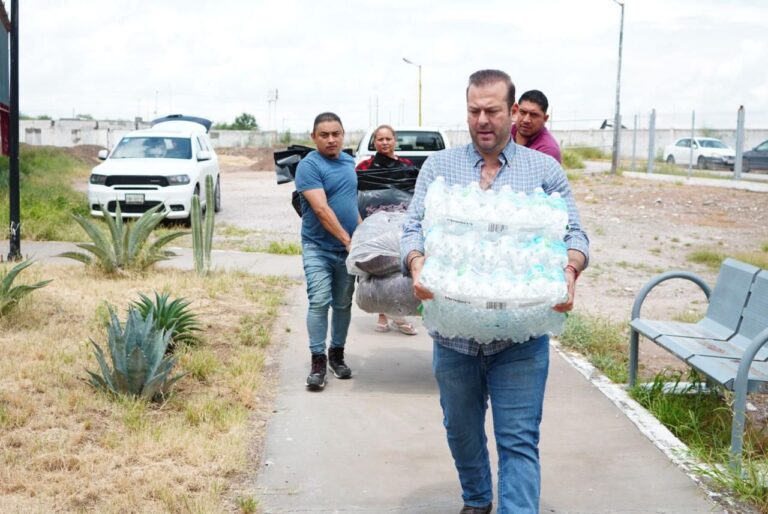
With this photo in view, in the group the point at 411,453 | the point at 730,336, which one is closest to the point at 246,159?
the point at 730,336

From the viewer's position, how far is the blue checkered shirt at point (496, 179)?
392cm

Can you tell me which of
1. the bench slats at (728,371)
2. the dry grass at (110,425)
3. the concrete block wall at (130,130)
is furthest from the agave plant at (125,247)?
the concrete block wall at (130,130)

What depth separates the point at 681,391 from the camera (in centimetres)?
655

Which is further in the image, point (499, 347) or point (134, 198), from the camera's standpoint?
point (134, 198)

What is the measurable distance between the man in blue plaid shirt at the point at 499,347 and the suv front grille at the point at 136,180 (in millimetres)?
13938

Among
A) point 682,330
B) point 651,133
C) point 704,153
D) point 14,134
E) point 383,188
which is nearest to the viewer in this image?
point 682,330

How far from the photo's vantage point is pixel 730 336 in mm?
6434

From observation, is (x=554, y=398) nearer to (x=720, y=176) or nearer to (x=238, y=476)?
(x=238, y=476)

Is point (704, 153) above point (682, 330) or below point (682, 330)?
above

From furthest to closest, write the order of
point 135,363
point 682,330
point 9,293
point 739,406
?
1. point 9,293
2. point 682,330
3. point 135,363
4. point 739,406

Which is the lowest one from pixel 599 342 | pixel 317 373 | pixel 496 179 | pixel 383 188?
pixel 599 342

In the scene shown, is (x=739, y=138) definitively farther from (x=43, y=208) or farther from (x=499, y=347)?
(x=499, y=347)

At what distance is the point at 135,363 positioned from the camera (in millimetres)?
5934

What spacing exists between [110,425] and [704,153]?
3626cm
